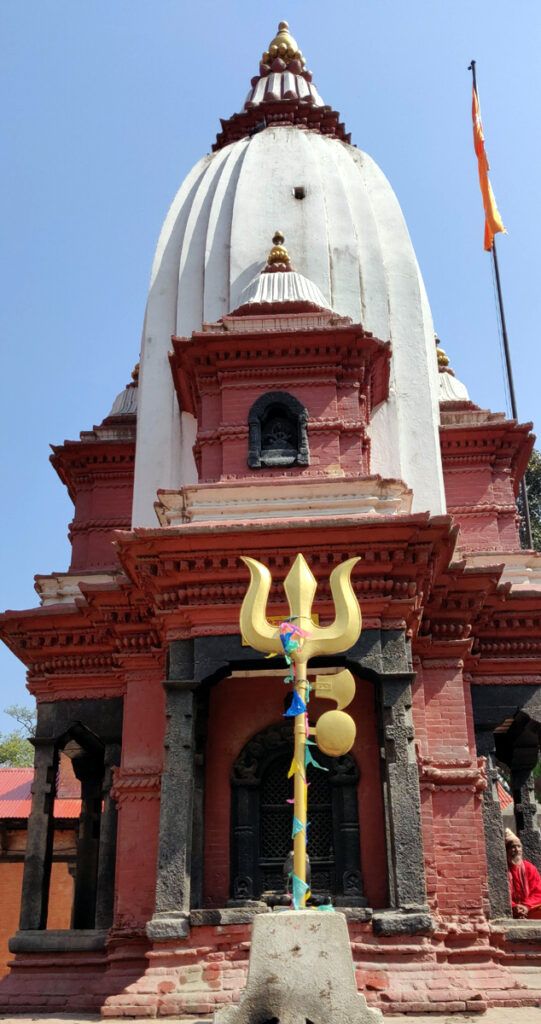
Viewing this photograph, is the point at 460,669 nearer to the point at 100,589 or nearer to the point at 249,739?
the point at 249,739

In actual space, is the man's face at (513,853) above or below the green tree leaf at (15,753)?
below

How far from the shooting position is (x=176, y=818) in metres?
8.80

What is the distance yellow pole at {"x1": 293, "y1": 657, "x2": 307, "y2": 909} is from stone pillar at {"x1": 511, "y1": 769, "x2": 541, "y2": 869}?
894 centimetres

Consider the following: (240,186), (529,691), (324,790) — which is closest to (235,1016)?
(324,790)

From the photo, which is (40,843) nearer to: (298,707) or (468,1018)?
(468,1018)

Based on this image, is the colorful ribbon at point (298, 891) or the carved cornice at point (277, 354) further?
the carved cornice at point (277, 354)

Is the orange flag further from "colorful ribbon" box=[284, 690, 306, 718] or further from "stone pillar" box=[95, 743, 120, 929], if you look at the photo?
"colorful ribbon" box=[284, 690, 306, 718]

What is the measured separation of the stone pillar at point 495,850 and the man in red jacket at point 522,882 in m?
1.05

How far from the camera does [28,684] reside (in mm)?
11695

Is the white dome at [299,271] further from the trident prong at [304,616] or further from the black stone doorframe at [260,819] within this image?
the trident prong at [304,616]

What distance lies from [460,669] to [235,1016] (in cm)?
594

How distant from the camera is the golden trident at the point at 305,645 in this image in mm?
5688

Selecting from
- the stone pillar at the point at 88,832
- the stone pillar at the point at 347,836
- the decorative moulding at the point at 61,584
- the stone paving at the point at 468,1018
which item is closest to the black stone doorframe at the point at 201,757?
the stone pillar at the point at 347,836

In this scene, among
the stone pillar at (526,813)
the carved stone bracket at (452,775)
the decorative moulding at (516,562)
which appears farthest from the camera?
the stone pillar at (526,813)
